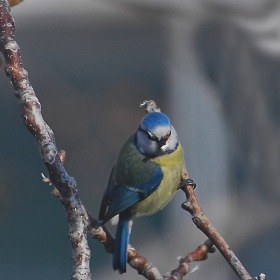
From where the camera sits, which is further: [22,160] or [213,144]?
[213,144]

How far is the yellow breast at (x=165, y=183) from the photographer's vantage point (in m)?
1.45

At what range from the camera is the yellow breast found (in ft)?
4.76

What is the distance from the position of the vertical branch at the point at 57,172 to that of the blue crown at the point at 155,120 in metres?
0.44

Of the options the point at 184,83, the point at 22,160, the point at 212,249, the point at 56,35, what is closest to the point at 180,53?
the point at 184,83

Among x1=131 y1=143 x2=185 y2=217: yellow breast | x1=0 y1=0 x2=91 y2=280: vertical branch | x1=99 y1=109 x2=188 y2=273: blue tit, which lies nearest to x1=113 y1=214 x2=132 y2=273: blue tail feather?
x1=99 y1=109 x2=188 y2=273: blue tit

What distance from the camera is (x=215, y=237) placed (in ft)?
2.92

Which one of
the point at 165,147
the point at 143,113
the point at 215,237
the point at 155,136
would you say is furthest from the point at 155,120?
the point at 143,113

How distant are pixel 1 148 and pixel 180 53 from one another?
1.05 meters

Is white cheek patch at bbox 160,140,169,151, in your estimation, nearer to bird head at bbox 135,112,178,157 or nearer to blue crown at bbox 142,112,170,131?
bird head at bbox 135,112,178,157

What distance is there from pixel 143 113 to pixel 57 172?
2.02 m

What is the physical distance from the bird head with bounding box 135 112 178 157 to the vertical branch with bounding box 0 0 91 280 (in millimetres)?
443

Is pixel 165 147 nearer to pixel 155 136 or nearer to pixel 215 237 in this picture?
pixel 155 136

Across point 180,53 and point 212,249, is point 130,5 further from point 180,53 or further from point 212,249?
point 212,249

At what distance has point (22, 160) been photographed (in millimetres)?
2713
